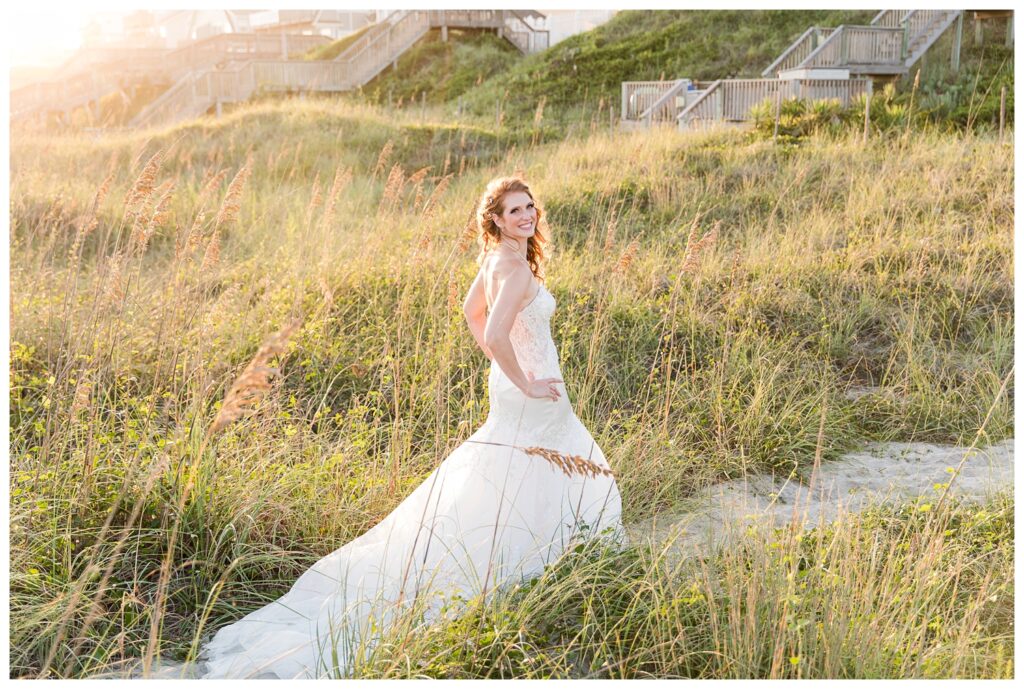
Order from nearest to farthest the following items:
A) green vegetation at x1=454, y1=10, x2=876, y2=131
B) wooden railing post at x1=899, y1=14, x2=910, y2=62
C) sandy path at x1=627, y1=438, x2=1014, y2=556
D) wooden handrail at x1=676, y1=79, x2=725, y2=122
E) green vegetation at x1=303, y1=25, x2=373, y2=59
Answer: sandy path at x1=627, y1=438, x2=1014, y2=556
wooden handrail at x1=676, y1=79, x2=725, y2=122
wooden railing post at x1=899, y1=14, x2=910, y2=62
green vegetation at x1=454, y1=10, x2=876, y2=131
green vegetation at x1=303, y1=25, x2=373, y2=59

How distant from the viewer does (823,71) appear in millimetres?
17203

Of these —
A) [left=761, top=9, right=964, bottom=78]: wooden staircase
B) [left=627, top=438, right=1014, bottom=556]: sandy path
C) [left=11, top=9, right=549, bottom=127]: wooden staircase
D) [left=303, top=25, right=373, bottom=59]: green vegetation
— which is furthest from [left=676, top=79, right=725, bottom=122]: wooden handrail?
[left=303, top=25, right=373, bottom=59]: green vegetation

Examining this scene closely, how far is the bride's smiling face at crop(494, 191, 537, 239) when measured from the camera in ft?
11.7

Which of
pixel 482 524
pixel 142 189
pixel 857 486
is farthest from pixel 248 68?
pixel 482 524

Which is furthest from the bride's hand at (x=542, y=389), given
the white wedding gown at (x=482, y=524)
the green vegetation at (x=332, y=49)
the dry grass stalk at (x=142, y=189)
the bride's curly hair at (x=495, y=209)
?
the green vegetation at (x=332, y=49)

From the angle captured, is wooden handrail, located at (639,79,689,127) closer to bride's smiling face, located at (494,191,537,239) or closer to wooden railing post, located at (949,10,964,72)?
wooden railing post, located at (949,10,964,72)

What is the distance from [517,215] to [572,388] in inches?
75.6

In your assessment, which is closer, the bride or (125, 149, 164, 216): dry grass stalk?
the bride

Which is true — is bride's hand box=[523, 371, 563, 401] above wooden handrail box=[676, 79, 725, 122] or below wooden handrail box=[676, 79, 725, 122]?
below

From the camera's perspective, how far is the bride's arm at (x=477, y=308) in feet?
12.6

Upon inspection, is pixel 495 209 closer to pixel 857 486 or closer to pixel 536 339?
pixel 536 339

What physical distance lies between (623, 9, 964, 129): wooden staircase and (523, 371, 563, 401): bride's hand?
1429 cm

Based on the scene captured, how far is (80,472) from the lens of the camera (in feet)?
11.8

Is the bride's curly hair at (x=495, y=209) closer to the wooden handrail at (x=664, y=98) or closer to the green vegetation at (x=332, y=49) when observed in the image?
the wooden handrail at (x=664, y=98)
